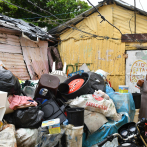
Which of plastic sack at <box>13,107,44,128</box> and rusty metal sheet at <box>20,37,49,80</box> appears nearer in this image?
plastic sack at <box>13,107,44,128</box>

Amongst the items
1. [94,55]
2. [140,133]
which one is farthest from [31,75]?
[140,133]

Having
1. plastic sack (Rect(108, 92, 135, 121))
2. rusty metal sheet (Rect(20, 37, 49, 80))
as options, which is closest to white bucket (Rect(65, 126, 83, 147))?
plastic sack (Rect(108, 92, 135, 121))

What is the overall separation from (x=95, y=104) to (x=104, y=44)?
4783mm

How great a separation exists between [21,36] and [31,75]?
1.62 m

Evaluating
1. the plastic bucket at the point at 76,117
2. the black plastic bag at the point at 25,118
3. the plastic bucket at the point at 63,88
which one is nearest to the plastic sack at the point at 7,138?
the black plastic bag at the point at 25,118

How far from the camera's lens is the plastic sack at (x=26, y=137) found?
9.97 feet

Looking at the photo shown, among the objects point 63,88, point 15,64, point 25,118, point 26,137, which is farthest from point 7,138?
point 15,64

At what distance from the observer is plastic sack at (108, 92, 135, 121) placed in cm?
433

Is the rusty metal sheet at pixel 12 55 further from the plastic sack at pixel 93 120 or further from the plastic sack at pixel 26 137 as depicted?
the plastic sack at pixel 93 120

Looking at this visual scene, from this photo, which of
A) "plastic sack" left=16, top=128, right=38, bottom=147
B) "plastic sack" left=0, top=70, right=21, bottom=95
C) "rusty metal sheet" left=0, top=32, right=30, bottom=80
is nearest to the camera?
"plastic sack" left=16, top=128, right=38, bottom=147

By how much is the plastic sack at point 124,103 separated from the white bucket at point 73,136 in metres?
1.70

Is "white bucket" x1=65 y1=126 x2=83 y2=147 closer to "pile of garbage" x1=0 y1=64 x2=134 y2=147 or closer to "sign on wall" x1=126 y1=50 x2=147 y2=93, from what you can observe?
"pile of garbage" x1=0 y1=64 x2=134 y2=147

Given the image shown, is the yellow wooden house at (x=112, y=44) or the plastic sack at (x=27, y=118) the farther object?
the yellow wooden house at (x=112, y=44)

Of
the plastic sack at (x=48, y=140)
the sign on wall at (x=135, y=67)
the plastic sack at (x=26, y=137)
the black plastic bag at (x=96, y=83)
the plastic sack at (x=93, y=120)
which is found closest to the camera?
the plastic sack at (x=48, y=140)
